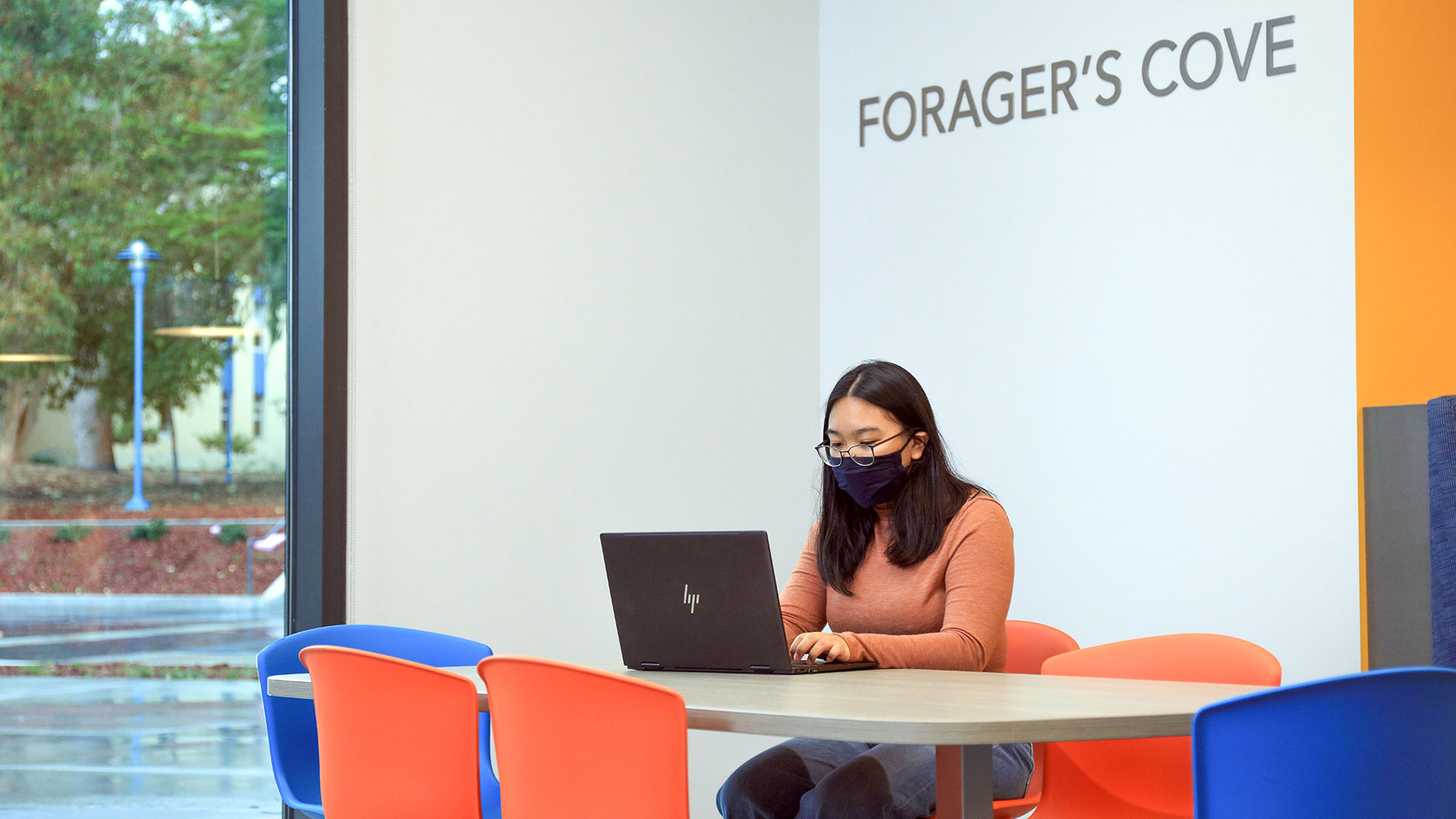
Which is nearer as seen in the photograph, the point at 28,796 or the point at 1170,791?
the point at 1170,791

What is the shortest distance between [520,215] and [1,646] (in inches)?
72.6

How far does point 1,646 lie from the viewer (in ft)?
10.3

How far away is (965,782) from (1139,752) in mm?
844

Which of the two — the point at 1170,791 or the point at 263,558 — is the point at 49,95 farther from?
the point at 1170,791

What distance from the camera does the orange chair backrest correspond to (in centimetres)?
324

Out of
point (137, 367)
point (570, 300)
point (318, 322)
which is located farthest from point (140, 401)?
point (570, 300)

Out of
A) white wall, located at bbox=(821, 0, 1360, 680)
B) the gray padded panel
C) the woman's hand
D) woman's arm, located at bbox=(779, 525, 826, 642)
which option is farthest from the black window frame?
the gray padded panel

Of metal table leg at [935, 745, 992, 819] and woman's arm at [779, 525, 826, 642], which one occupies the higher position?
woman's arm at [779, 525, 826, 642]

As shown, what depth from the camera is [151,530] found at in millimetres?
3451

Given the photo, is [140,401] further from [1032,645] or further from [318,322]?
[1032,645]

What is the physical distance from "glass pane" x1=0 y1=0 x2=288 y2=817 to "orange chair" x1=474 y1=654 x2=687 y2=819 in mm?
1862

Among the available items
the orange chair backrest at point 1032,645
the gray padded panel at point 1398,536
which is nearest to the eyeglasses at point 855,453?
the orange chair backrest at point 1032,645

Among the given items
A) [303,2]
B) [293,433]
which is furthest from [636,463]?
[303,2]

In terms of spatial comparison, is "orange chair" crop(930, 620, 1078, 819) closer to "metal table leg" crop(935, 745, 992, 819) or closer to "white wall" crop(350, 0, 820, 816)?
"metal table leg" crop(935, 745, 992, 819)
